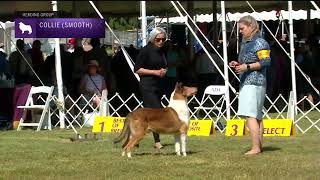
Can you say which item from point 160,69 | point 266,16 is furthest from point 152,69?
point 266,16

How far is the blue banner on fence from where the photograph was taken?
474 inches

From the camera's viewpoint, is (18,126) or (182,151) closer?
(182,151)

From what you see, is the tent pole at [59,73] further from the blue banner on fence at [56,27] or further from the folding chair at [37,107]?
the blue banner on fence at [56,27]

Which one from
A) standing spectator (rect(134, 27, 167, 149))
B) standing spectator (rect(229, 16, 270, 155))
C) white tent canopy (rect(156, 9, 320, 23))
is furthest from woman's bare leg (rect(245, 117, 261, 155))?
white tent canopy (rect(156, 9, 320, 23))

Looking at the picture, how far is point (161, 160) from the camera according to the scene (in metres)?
7.96

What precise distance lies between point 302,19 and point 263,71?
640 inches

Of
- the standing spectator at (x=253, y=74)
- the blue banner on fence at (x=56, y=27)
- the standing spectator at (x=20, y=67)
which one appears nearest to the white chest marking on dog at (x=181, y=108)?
the standing spectator at (x=253, y=74)

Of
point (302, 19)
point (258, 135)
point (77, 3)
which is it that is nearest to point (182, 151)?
point (258, 135)

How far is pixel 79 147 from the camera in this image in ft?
31.2

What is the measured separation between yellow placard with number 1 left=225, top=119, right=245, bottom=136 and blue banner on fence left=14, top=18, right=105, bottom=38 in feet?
9.70

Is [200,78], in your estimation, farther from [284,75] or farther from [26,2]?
[26,2]

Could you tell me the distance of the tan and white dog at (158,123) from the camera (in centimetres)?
Result: 818

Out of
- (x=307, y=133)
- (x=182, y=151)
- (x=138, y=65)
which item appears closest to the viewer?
(x=182, y=151)

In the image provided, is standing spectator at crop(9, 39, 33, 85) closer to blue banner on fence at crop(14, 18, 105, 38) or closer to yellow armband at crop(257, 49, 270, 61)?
blue banner on fence at crop(14, 18, 105, 38)
